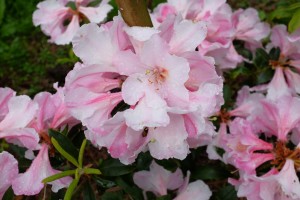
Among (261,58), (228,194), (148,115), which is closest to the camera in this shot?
(148,115)

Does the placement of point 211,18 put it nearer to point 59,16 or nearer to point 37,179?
point 59,16

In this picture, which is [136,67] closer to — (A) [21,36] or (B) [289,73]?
(B) [289,73]

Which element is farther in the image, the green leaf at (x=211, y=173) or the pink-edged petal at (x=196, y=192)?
the green leaf at (x=211, y=173)

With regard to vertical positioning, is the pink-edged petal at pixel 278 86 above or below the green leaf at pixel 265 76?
above

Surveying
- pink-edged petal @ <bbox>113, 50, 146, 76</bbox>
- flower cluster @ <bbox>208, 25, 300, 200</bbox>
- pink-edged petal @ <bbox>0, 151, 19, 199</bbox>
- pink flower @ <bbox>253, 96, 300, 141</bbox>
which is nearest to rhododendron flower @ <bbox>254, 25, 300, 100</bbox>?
flower cluster @ <bbox>208, 25, 300, 200</bbox>

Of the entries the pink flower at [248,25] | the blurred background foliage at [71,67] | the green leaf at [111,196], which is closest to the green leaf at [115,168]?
the blurred background foliage at [71,67]

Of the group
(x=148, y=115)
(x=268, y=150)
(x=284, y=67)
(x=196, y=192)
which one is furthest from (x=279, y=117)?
(x=148, y=115)

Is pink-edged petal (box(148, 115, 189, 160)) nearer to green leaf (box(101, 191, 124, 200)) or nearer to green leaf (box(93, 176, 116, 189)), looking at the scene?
green leaf (box(93, 176, 116, 189))

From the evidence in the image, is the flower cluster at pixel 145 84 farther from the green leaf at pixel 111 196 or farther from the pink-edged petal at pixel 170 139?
the green leaf at pixel 111 196

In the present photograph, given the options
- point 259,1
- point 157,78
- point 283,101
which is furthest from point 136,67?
point 259,1
